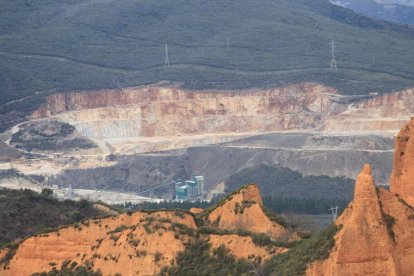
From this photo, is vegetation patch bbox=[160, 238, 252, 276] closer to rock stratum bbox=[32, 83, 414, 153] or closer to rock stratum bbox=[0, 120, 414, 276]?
rock stratum bbox=[0, 120, 414, 276]

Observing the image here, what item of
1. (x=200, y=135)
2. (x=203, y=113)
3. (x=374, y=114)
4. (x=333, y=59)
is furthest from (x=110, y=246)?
(x=333, y=59)

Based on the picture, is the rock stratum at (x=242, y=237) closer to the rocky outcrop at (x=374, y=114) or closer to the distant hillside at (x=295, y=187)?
the distant hillside at (x=295, y=187)

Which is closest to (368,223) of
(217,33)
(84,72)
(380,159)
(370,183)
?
(370,183)

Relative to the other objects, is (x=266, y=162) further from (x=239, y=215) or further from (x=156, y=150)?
(x=239, y=215)

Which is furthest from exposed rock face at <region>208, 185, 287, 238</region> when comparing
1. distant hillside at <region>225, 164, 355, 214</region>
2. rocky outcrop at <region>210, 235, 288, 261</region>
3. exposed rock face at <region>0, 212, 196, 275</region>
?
distant hillside at <region>225, 164, 355, 214</region>

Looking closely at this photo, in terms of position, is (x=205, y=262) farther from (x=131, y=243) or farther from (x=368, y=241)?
(x=368, y=241)

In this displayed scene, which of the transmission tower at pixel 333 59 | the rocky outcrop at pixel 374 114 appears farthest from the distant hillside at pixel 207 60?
the rocky outcrop at pixel 374 114
